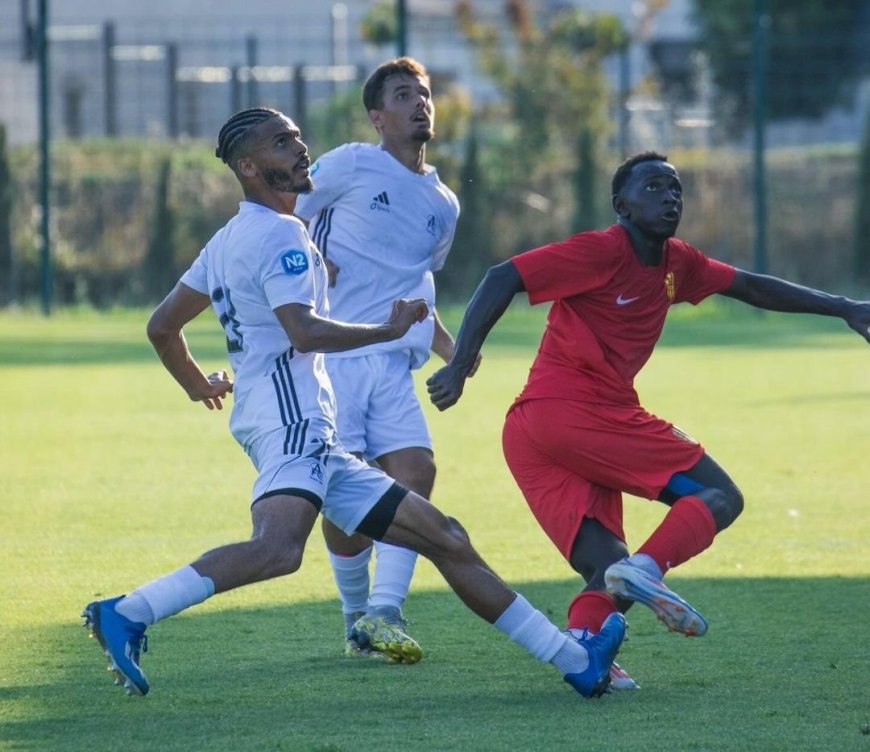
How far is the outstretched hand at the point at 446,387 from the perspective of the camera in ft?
20.3

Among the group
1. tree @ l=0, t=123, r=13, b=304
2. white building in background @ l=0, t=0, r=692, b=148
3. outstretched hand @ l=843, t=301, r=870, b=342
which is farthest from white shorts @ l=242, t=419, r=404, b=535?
white building in background @ l=0, t=0, r=692, b=148

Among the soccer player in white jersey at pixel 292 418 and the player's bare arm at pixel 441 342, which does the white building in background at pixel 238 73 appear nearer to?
the player's bare arm at pixel 441 342

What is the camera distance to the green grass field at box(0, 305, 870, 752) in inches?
221

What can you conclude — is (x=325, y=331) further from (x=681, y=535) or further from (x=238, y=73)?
(x=238, y=73)

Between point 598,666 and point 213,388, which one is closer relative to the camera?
point 598,666

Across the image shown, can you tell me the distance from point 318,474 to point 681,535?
121cm

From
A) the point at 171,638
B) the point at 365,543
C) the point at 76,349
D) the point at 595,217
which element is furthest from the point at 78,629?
the point at 595,217

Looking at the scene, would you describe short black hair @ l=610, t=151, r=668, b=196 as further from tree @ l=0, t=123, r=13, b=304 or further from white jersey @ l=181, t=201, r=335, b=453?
tree @ l=0, t=123, r=13, b=304

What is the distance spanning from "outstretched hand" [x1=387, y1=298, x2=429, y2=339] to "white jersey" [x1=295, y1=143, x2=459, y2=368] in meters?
1.43

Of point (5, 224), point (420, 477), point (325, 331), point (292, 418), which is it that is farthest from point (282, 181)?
point (5, 224)

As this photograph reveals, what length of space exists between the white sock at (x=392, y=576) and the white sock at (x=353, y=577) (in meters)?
0.08

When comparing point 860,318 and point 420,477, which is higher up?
point 860,318

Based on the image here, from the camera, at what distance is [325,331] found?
19.2 feet

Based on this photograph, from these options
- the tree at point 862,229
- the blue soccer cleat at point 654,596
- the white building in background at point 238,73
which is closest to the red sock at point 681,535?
the blue soccer cleat at point 654,596
